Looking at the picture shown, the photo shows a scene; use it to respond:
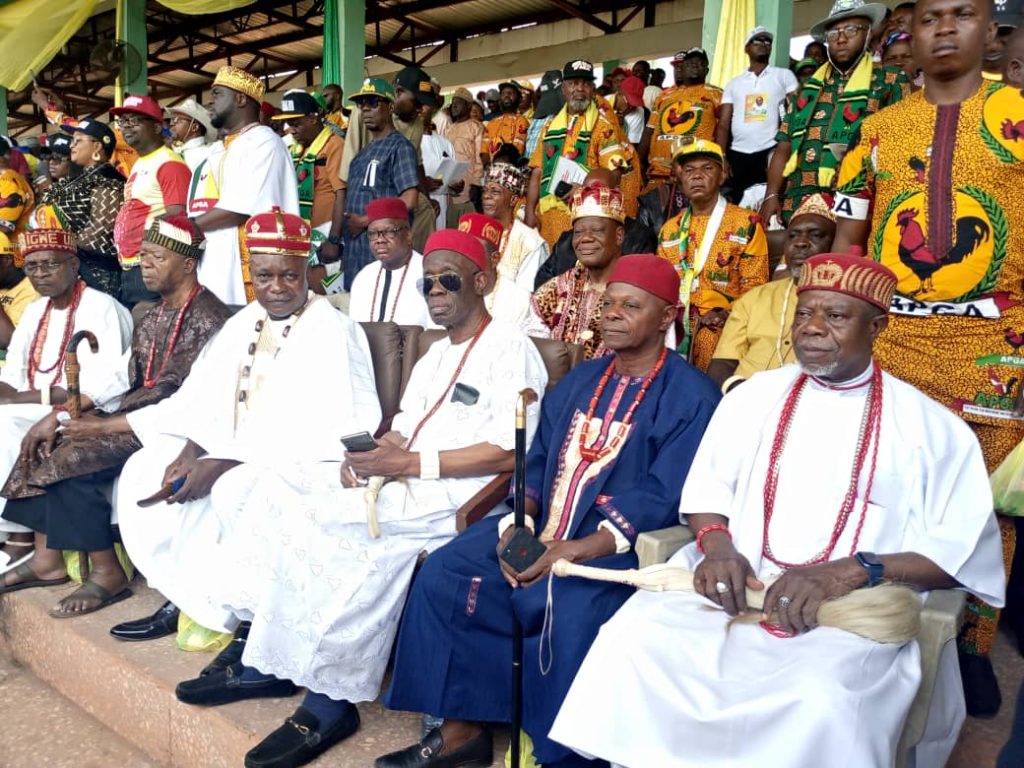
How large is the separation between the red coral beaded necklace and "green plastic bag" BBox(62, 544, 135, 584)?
8.33 ft

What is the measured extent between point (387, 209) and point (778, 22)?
160 inches

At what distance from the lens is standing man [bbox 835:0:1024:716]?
104 inches

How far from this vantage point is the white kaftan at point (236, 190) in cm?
514

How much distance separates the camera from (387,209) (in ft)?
18.3

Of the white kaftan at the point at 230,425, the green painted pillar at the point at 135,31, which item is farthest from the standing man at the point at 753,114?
the green painted pillar at the point at 135,31

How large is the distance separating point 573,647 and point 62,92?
844 inches

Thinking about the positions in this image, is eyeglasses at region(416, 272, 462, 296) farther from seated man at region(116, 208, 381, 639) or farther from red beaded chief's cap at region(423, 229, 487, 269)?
seated man at region(116, 208, 381, 639)

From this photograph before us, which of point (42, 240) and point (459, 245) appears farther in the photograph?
point (42, 240)

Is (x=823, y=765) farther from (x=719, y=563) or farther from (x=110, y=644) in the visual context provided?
(x=110, y=644)

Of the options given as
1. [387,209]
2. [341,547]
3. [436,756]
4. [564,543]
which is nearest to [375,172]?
[387,209]

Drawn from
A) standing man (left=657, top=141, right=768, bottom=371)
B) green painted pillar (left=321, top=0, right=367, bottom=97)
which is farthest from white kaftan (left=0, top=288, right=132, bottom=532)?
green painted pillar (left=321, top=0, right=367, bottom=97)

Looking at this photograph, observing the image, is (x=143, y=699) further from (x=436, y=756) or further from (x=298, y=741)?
(x=436, y=756)

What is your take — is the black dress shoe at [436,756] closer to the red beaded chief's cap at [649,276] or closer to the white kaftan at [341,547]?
the white kaftan at [341,547]

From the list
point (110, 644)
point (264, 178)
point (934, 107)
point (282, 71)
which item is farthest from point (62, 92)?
point (934, 107)
